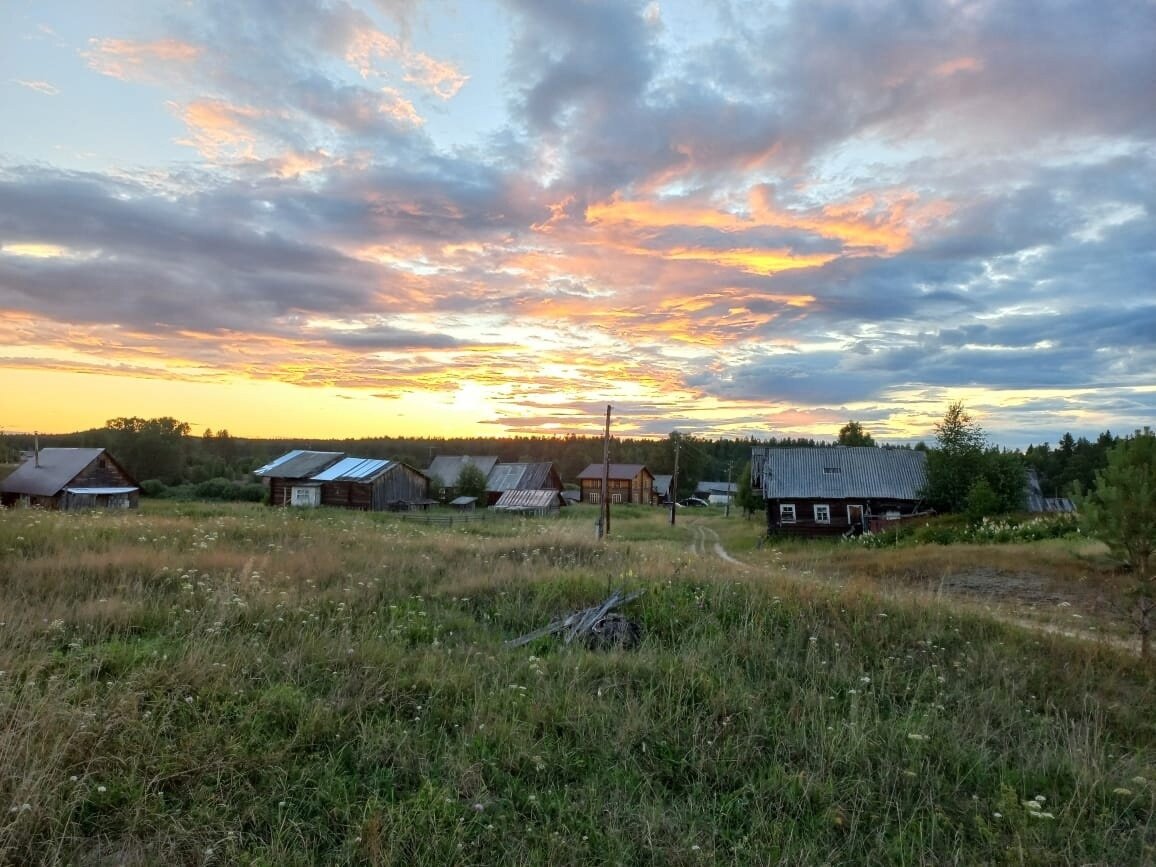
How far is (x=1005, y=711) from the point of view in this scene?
6.40m

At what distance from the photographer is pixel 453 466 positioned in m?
77.7

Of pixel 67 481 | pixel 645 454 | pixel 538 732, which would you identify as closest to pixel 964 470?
pixel 538 732

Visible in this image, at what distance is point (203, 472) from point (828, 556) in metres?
73.9

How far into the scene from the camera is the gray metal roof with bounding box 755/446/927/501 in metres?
40.6

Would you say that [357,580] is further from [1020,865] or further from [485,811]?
[1020,865]

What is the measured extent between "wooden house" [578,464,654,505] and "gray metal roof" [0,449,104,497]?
193 ft

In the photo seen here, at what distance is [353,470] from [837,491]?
3794 cm

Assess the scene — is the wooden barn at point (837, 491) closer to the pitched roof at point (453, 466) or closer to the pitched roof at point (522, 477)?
the pitched roof at point (522, 477)

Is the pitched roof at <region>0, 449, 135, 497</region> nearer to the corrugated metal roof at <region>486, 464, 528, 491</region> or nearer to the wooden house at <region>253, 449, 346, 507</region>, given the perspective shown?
the wooden house at <region>253, 449, 346, 507</region>

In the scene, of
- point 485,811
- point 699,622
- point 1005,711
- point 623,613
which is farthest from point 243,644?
point 1005,711

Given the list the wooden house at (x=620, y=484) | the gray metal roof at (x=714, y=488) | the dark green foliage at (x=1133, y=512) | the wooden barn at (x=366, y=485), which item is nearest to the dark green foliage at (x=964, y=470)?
the dark green foliage at (x=1133, y=512)

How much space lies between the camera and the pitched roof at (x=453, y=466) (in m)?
74.8

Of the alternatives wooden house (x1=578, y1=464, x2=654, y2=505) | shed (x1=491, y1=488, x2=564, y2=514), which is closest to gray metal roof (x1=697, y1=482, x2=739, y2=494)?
wooden house (x1=578, y1=464, x2=654, y2=505)

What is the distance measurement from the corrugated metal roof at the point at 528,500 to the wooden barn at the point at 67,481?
31252mm
